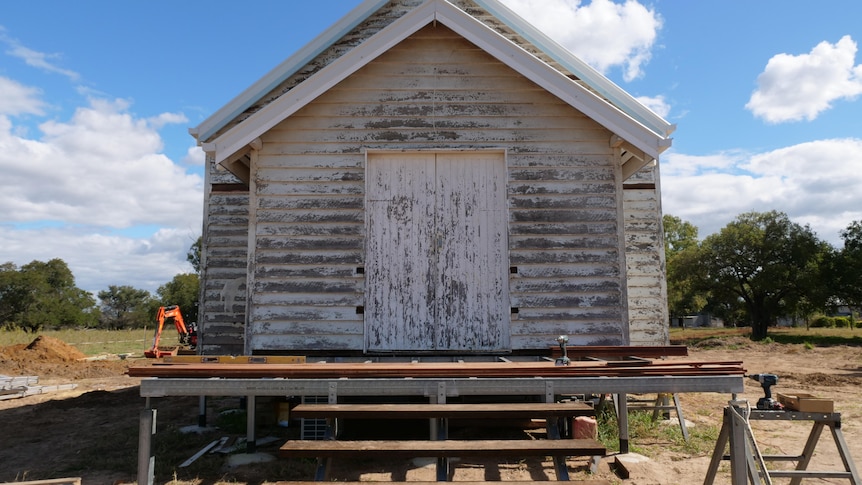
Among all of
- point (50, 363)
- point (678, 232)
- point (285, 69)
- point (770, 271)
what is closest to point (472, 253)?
point (285, 69)

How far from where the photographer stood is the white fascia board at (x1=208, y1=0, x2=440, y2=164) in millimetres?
6797

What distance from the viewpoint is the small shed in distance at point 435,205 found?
719 cm

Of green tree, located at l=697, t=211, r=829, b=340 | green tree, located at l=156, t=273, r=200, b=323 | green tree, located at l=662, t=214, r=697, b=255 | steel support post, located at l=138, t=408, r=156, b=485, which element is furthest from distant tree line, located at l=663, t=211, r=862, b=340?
green tree, located at l=156, t=273, r=200, b=323

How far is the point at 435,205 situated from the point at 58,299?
64438mm

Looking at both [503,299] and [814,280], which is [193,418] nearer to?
[503,299]

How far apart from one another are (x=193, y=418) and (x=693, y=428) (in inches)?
303

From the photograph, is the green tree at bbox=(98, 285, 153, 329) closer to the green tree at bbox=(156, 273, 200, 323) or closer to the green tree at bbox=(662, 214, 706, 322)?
the green tree at bbox=(156, 273, 200, 323)

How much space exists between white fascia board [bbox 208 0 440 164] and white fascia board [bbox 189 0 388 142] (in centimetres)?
292

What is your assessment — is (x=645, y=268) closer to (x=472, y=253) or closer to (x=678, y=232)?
(x=472, y=253)

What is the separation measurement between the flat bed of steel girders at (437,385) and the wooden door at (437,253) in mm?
2507

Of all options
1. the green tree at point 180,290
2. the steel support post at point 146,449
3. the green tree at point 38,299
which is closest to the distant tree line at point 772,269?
the steel support post at point 146,449

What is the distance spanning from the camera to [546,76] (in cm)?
704

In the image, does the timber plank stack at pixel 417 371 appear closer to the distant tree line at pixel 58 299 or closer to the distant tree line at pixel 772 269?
the distant tree line at pixel 772 269

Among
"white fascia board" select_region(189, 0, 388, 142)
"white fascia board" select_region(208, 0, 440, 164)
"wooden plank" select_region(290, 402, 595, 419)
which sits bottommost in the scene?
"wooden plank" select_region(290, 402, 595, 419)
